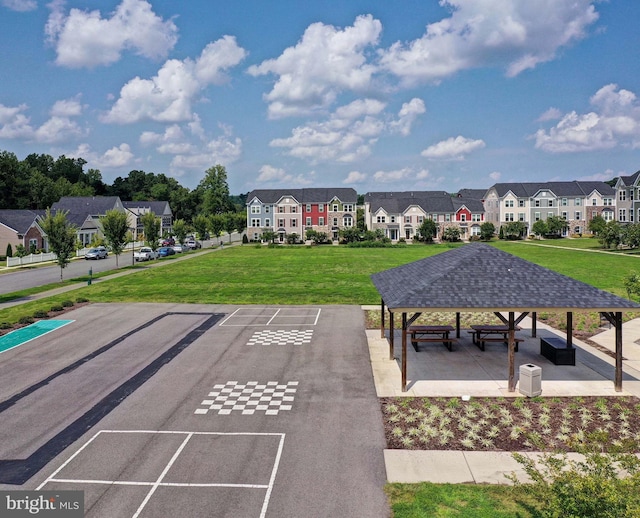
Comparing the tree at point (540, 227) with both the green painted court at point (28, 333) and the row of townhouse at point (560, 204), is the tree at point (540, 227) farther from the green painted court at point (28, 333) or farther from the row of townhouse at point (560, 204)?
the green painted court at point (28, 333)

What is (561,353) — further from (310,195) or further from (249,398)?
(310,195)

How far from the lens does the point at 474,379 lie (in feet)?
55.3

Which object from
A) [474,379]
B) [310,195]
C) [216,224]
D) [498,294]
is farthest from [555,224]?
[498,294]

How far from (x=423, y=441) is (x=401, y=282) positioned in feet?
24.6

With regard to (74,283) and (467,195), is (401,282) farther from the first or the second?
(467,195)

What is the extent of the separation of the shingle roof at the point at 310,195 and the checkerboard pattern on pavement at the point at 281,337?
73841mm

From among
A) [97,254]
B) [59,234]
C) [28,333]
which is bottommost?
[28,333]

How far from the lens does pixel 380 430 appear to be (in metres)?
12.9

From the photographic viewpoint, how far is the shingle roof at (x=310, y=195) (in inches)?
3814

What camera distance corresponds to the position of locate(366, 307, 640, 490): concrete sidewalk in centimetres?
1091

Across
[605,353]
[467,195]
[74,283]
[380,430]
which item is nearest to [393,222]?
[467,195]

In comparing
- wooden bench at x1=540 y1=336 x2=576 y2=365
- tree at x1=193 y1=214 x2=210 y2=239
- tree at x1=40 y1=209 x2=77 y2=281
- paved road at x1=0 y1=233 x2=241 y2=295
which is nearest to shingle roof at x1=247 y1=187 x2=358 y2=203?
tree at x1=193 y1=214 x2=210 y2=239

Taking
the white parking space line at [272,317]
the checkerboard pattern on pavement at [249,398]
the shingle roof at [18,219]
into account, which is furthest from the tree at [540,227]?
the checkerboard pattern on pavement at [249,398]

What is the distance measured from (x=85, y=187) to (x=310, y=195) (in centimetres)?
6918
